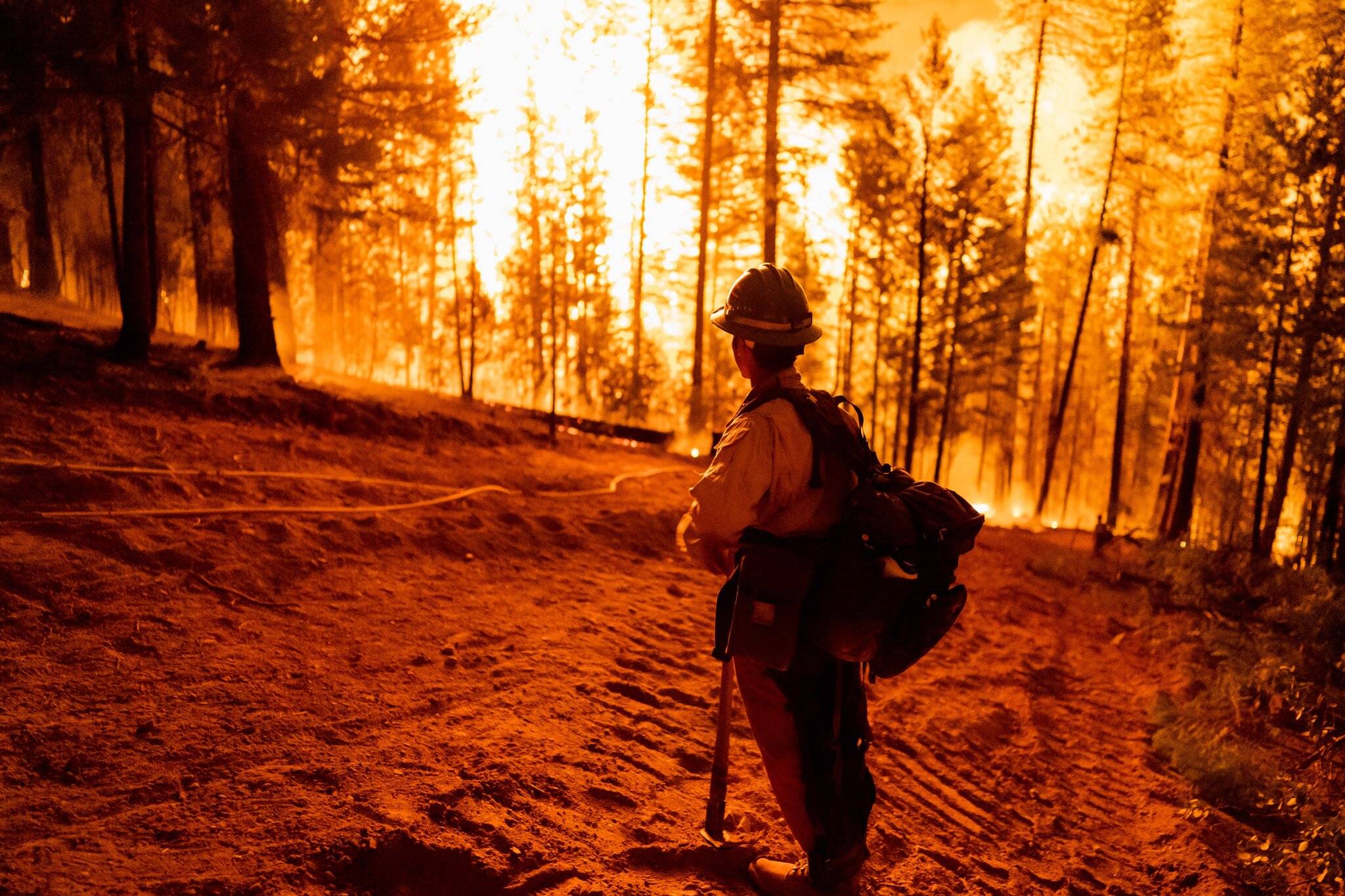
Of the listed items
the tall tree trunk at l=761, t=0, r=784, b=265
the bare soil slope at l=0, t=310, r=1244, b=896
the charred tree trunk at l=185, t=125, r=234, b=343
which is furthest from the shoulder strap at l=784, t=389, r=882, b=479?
the tall tree trunk at l=761, t=0, r=784, b=265

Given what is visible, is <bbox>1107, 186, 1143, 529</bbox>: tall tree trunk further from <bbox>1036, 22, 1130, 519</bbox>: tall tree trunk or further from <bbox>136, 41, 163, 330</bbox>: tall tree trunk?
<bbox>136, 41, 163, 330</bbox>: tall tree trunk

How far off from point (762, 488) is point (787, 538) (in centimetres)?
26

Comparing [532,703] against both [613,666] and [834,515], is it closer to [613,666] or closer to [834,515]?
[613,666]

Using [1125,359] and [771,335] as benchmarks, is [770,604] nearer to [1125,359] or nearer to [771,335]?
[771,335]

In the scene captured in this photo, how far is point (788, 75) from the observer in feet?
61.5

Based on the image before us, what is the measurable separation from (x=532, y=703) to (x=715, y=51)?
18.9 metres

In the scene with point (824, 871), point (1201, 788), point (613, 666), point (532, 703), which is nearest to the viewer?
point (824, 871)

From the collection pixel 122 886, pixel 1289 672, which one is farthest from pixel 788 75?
pixel 122 886

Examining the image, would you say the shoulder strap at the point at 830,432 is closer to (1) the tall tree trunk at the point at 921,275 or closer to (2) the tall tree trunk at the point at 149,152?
(2) the tall tree trunk at the point at 149,152

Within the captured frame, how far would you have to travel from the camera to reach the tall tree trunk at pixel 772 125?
18438mm

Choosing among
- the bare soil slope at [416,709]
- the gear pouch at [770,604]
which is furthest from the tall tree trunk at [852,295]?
the gear pouch at [770,604]

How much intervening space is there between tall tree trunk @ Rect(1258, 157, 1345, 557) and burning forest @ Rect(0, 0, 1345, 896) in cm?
14

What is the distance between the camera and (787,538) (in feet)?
10.2

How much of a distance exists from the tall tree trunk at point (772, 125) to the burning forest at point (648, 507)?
10 centimetres
